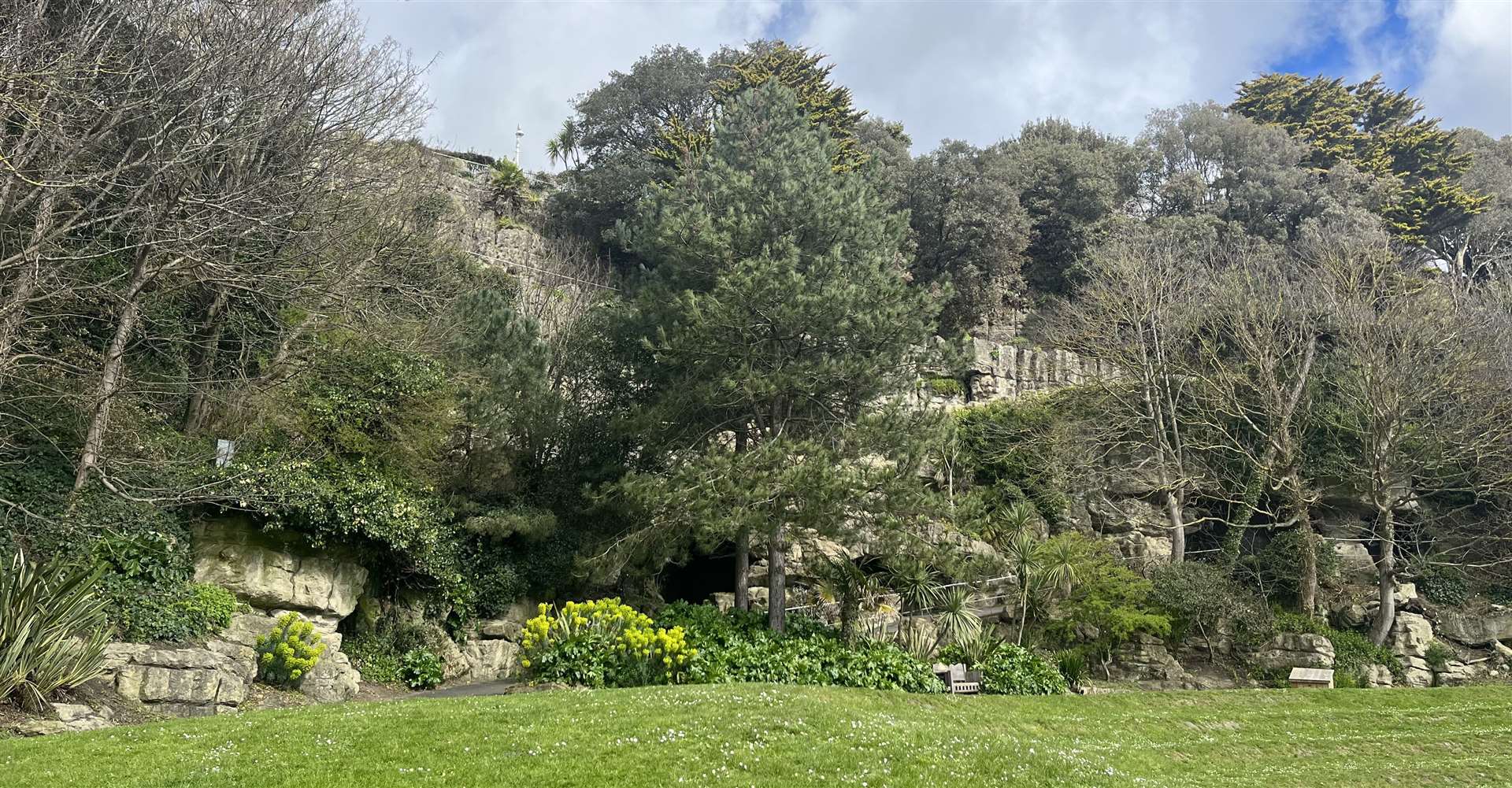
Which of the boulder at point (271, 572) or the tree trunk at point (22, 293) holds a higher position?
→ the tree trunk at point (22, 293)

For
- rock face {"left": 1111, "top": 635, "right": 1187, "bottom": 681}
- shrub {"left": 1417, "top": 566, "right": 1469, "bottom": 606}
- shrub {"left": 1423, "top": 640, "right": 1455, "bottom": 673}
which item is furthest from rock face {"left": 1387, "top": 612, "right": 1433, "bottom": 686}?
rock face {"left": 1111, "top": 635, "right": 1187, "bottom": 681}

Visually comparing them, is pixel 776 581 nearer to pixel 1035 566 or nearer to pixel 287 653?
pixel 1035 566

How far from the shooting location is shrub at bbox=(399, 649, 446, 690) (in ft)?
58.2

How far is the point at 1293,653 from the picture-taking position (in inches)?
842

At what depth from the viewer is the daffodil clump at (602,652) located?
14.1 meters

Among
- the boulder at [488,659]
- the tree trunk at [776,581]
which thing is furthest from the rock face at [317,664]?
the tree trunk at [776,581]

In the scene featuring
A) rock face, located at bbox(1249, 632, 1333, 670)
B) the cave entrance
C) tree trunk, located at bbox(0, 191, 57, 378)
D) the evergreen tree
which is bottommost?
rock face, located at bbox(1249, 632, 1333, 670)

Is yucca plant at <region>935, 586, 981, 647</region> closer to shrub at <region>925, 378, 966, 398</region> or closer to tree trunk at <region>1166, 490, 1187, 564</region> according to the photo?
tree trunk at <region>1166, 490, 1187, 564</region>

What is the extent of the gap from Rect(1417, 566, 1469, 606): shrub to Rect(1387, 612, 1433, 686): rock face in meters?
1.32

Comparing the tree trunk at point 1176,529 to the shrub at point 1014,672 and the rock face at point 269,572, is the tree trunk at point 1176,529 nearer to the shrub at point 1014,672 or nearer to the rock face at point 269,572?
the shrub at point 1014,672

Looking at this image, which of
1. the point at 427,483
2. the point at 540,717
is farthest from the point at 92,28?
the point at 540,717

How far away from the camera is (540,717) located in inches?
412

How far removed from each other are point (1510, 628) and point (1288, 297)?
9.90 m

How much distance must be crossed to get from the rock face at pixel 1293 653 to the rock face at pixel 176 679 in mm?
20706
